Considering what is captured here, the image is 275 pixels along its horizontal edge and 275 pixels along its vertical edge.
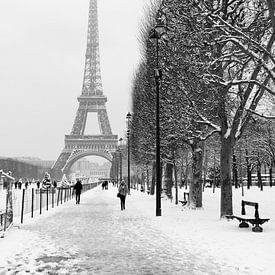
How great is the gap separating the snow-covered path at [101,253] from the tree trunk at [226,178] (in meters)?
3.38

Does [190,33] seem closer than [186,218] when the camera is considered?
Yes

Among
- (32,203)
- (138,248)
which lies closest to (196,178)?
(32,203)

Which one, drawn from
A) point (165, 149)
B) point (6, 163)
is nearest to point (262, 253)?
point (165, 149)

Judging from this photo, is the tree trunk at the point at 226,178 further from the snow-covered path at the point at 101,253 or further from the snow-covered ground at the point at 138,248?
the snow-covered path at the point at 101,253

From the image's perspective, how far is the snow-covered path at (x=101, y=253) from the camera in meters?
8.62

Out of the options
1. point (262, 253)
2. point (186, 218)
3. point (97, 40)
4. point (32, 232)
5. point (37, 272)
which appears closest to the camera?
point (37, 272)

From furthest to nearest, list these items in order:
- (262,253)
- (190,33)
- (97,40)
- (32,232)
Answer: (97,40) → (190,33) → (32,232) → (262,253)

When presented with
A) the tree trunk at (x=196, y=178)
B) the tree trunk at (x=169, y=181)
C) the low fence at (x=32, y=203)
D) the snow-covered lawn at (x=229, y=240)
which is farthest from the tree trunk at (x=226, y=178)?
the tree trunk at (x=169, y=181)

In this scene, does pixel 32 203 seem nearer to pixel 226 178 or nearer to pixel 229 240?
pixel 226 178

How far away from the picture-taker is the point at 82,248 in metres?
11.1

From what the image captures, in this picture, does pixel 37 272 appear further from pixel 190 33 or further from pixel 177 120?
pixel 177 120

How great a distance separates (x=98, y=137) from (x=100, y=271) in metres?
129

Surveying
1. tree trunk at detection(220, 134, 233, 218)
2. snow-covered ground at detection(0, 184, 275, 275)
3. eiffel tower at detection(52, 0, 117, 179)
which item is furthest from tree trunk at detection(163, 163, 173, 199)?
eiffel tower at detection(52, 0, 117, 179)

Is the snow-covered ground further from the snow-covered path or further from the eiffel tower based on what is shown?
the eiffel tower
